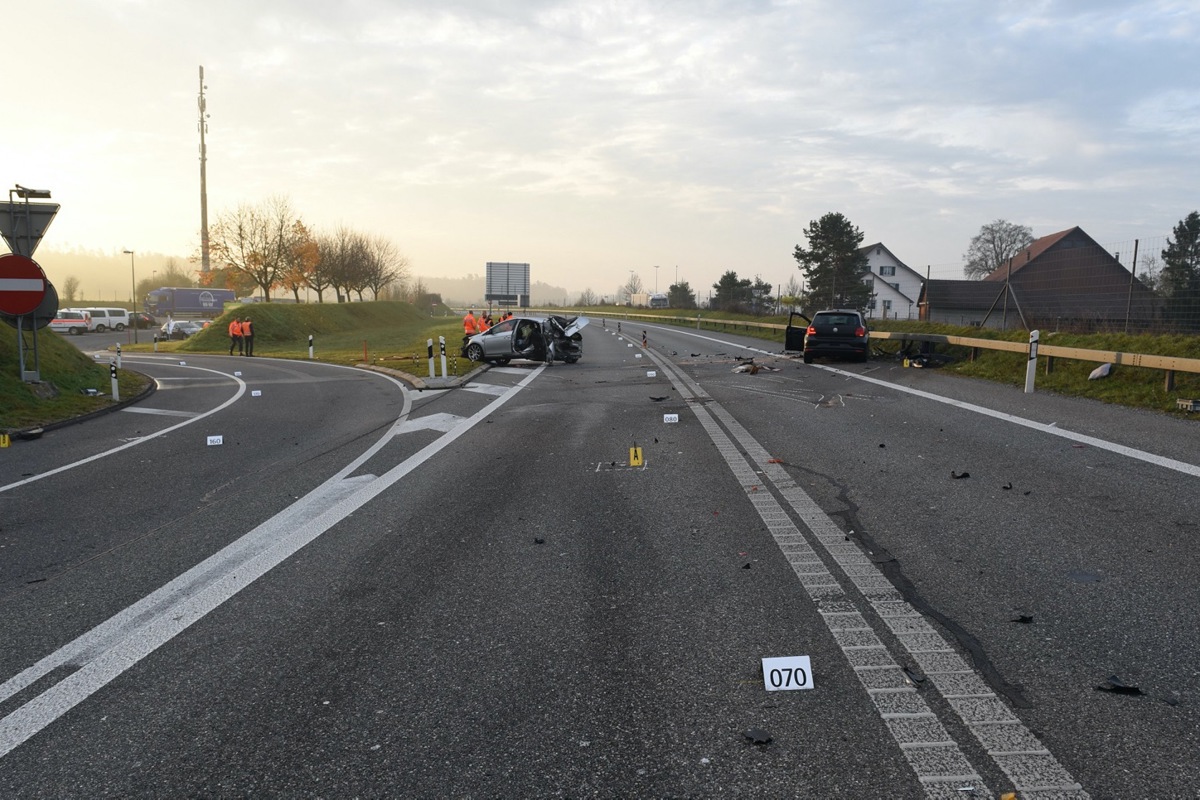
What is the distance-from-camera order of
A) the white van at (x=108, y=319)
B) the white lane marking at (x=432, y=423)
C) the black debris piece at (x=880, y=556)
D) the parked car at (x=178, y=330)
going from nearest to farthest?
1. the black debris piece at (x=880, y=556)
2. the white lane marking at (x=432, y=423)
3. the parked car at (x=178, y=330)
4. the white van at (x=108, y=319)

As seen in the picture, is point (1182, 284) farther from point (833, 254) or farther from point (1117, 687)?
point (833, 254)

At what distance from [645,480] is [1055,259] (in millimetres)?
63157

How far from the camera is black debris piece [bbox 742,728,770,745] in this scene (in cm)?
296

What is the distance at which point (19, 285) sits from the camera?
13742mm

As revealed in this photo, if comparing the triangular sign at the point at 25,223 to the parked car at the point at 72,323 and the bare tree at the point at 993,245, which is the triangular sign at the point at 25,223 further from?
the bare tree at the point at 993,245

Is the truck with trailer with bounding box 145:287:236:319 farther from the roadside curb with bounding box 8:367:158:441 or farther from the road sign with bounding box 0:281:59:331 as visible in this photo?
the road sign with bounding box 0:281:59:331

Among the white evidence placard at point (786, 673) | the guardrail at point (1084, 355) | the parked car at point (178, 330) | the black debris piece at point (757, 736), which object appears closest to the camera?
the black debris piece at point (757, 736)

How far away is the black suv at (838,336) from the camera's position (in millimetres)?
20328

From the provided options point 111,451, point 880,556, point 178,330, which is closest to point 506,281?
point 178,330

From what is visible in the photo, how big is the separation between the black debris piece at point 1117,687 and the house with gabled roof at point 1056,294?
16334 mm

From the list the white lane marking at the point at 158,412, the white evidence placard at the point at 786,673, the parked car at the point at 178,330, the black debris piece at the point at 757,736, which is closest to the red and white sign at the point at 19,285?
the white lane marking at the point at 158,412

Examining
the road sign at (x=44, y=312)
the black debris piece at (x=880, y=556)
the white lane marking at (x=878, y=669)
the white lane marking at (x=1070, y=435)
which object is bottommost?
the white lane marking at (x=878, y=669)

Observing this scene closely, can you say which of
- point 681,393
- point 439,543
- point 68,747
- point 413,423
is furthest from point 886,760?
point 681,393

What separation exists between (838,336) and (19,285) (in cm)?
1778
